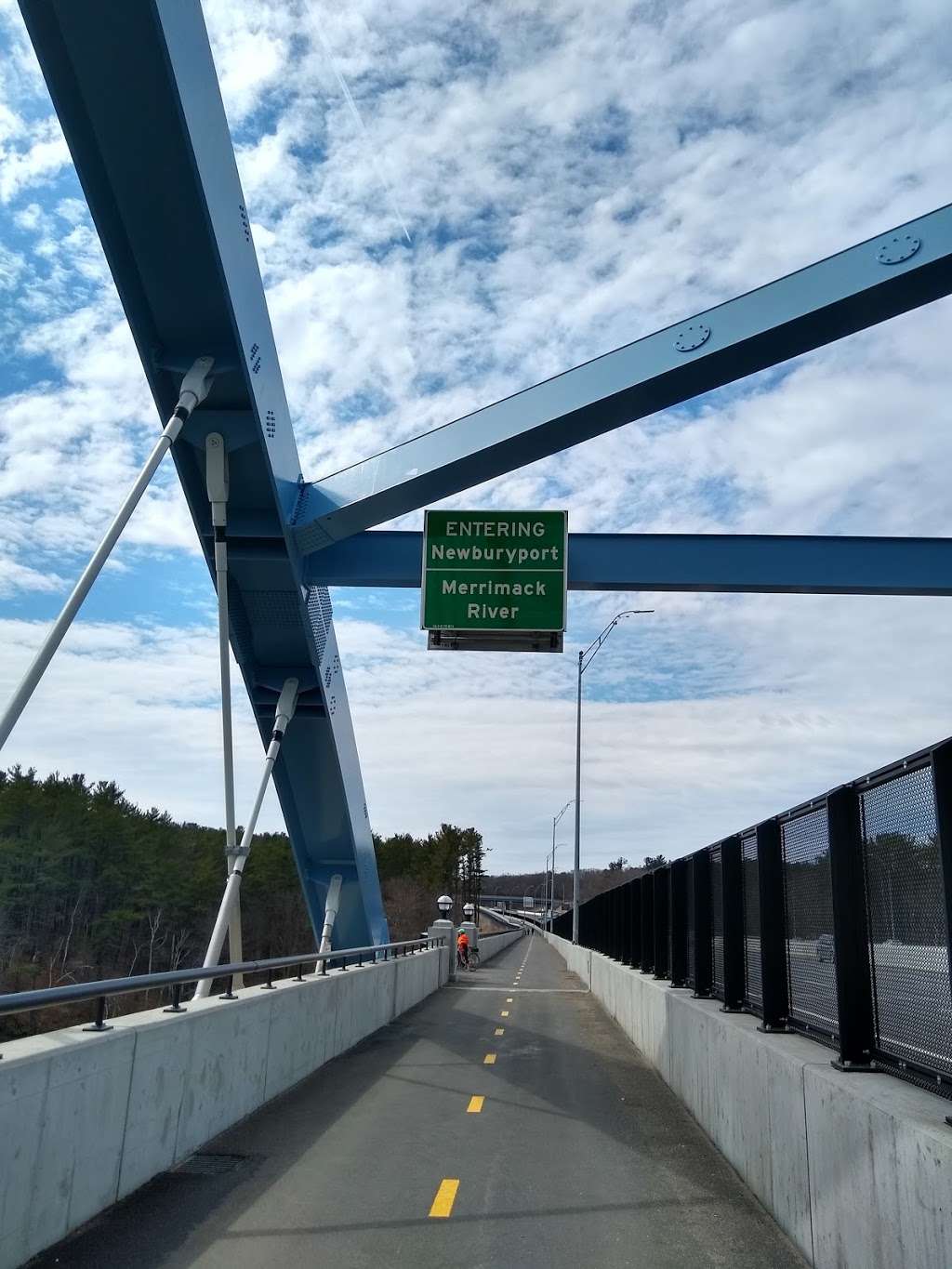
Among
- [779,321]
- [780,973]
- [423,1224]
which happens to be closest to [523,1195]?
[423,1224]

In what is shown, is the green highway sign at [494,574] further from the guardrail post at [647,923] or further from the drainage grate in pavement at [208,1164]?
the drainage grate in pavement at [208,1164]

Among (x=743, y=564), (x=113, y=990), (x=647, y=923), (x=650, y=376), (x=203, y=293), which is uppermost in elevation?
(x=203, y=293)

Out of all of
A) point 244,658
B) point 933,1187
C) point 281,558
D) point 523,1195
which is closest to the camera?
point 933,1187

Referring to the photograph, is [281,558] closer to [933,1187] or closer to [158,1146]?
[158,1146]

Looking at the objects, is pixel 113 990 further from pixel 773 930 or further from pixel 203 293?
pixel 203 293

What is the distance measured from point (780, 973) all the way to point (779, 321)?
6.57m

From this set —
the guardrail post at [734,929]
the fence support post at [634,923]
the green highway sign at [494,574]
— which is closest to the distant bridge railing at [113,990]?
the guardrail post at [734,929]

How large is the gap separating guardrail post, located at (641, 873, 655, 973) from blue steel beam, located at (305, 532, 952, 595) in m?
4.61

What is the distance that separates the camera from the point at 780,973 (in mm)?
7777

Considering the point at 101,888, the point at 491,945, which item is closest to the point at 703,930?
the point at 491,945

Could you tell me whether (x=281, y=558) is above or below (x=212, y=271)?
below

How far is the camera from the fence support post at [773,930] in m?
7.69

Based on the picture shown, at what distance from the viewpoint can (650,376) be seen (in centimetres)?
1172

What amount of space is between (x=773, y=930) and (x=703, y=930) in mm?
3418
